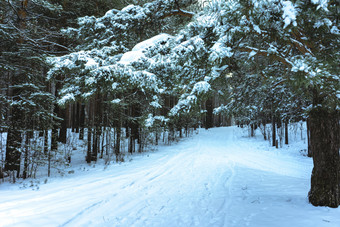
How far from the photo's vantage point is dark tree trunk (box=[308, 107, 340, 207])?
4539 millimetres

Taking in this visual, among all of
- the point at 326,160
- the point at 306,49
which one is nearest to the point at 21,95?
the point at 306,49

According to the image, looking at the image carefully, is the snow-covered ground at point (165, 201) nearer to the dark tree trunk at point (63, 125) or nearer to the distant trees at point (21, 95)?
the distant trees at point (21, 95)

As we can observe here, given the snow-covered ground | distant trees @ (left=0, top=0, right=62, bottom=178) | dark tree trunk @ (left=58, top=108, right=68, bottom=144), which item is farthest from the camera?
dark tree trunk @ (left=58, top=108, right=68, bottom=144)

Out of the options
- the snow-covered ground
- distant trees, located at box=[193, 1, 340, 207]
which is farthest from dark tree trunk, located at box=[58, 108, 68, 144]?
distant trees, located at box=[193, 1, 340, 207]

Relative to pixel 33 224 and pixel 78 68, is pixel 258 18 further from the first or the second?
pixel 78 68

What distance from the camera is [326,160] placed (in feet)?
15.1

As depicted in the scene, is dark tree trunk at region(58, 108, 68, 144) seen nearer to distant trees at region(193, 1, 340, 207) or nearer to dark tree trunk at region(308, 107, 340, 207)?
distant trees at region(193, 1, 340, 207)

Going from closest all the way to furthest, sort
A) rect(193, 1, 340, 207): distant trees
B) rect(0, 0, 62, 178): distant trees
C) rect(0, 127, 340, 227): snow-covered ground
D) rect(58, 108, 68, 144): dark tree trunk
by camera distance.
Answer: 1. rect(193, 1, 340, 207): distant trees
2. rect(0, 127, 340, 227): snow-covered ground
3. rect(0, 0, 62, 178): distant trees
4. rect(58, 108, 68, 144): dark tree trunk

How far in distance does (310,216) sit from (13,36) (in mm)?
11651

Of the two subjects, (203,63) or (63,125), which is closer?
(203,63)

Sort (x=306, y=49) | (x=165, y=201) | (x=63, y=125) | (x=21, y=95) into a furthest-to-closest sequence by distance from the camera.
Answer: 1. (x=63, y=125)
2. (x=21, y=95)
3. (x=165, y=201)
4. (x=306, y=49)

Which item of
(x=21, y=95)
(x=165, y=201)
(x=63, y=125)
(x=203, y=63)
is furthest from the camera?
(x=63, y=125)

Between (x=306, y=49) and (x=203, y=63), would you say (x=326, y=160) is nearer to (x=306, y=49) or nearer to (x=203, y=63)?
(x=306, y=49)

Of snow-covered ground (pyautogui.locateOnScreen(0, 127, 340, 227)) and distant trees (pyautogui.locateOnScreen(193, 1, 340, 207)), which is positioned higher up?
distant trees (pyautogui.locateOnScreen(193, 1, 340, 207))
